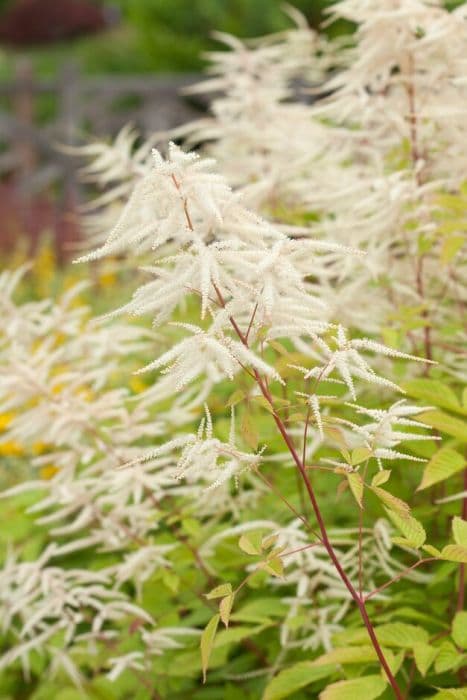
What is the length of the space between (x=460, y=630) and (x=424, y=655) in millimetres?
92

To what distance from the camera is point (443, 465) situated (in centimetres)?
202

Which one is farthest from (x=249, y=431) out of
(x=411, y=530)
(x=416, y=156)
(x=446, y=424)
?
(x=416, y=156)

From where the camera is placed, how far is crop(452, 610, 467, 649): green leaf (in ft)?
6.42

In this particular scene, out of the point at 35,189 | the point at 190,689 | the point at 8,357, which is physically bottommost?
the point at 35,189

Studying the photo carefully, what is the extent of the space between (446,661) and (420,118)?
1372mm

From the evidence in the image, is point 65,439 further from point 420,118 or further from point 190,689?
point 420,118

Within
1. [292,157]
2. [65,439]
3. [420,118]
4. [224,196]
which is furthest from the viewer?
[292,157]

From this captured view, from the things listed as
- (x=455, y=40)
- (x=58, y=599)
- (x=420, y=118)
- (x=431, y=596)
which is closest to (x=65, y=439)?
(x=58, y=599)

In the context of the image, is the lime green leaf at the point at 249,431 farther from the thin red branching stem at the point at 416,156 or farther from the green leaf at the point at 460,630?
the thin red branching stem at the point at 416,156

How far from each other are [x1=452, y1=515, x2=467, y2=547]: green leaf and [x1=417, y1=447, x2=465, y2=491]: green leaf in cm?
21

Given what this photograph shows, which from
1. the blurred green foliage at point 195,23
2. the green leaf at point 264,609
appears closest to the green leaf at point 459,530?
the green leaf at point 264,609

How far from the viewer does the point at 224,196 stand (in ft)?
5.53

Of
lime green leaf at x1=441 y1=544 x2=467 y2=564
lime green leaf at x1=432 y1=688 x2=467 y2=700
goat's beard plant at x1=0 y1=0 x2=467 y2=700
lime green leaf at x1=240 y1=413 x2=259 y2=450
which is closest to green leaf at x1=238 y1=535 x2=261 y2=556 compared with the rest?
goat's beard plant at x1=0 y1=0 x2=467 y2=700

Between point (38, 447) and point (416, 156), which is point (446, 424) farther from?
point (38, 447)
